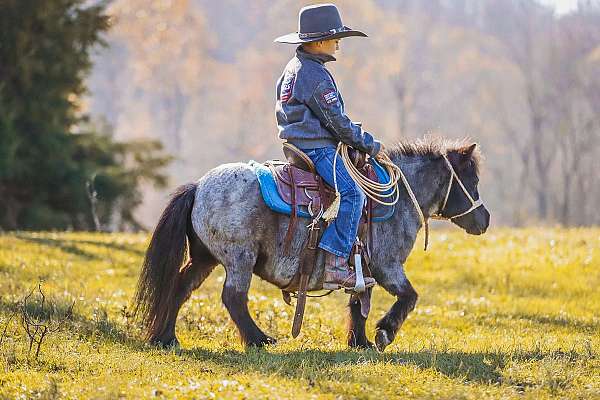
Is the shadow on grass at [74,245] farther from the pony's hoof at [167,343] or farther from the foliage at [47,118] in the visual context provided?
the pony's hoof at [167,343]

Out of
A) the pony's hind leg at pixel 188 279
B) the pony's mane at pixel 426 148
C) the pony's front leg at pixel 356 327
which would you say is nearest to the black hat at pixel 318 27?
the pony's mane at pixel 426 148

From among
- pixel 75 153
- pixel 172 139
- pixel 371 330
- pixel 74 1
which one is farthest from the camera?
pixel 172 139

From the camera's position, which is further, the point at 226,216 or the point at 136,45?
the point at 136,45

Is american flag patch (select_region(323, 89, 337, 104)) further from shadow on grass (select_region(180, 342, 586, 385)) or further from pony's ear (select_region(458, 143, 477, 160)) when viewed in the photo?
shadow on grass (select_region(180, 342, 586, 385))

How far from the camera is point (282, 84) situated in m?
8.33

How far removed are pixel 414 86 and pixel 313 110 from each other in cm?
4880

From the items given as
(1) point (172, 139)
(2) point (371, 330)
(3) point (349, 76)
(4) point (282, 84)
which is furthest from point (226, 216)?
(1) point (172, 139)

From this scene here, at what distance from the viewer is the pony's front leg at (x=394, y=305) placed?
8.26 m

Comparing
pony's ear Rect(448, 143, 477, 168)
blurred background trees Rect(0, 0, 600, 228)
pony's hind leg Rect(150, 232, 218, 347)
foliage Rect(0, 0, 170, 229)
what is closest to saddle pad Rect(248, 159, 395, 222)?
pony's hind leg Rect(150, 232, 218, 347)

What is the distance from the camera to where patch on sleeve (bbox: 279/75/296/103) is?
816 centimetres

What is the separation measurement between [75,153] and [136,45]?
3828 centimetres

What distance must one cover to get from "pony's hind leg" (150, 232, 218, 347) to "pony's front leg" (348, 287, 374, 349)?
4.68 ft

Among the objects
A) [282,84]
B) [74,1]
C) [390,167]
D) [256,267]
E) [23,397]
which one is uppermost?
[74,1]

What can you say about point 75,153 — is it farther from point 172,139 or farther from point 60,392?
point 172,139
